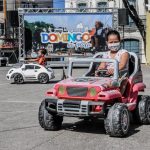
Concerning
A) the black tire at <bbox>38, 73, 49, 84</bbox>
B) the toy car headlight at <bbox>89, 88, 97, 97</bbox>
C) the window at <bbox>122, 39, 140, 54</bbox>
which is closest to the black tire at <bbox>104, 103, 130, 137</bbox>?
the toy car headlight at <bbox>89, 88, 97, 97</bbox>

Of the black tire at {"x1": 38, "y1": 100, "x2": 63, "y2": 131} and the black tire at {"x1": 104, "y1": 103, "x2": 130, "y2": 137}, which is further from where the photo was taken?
the black tire at {"x1": 38, "y1": 100, "x2": 63, "y2": 131}

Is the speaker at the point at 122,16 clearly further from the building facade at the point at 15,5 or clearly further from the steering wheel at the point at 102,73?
the steering wheel at the point at 102,73

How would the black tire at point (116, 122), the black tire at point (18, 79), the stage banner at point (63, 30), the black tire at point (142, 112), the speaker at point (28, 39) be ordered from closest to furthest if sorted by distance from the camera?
the black tire at point (116, 122), the black tire at point (142, 112), the black tire at point (18, 79), the stage banner at point (63, 30), the speaker at point (28, 39)

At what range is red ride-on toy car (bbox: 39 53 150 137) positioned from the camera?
29.3 feet

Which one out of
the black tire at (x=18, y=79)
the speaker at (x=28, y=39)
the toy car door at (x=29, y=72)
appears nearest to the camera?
the black tire at (x=18, y=79)

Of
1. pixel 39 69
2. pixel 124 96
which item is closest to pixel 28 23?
pixel 39 69

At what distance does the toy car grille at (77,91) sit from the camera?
359 inches

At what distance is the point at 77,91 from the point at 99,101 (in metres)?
0.49

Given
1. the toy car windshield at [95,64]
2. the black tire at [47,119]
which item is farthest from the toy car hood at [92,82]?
the black tire at [47,119]

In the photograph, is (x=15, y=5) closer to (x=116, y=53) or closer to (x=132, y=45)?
(x=132, y=45)

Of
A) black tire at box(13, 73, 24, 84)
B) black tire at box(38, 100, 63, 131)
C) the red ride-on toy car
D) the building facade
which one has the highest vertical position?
the building facade

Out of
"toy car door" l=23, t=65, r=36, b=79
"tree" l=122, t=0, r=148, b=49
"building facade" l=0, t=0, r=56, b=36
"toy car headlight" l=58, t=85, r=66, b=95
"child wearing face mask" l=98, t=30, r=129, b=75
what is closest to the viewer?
"toy car headlight" l=58, t=85, r=66, b=95

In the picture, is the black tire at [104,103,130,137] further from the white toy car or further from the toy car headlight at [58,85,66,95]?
the white toy car

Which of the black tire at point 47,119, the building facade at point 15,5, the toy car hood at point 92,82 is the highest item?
the building facade at point 15,5
